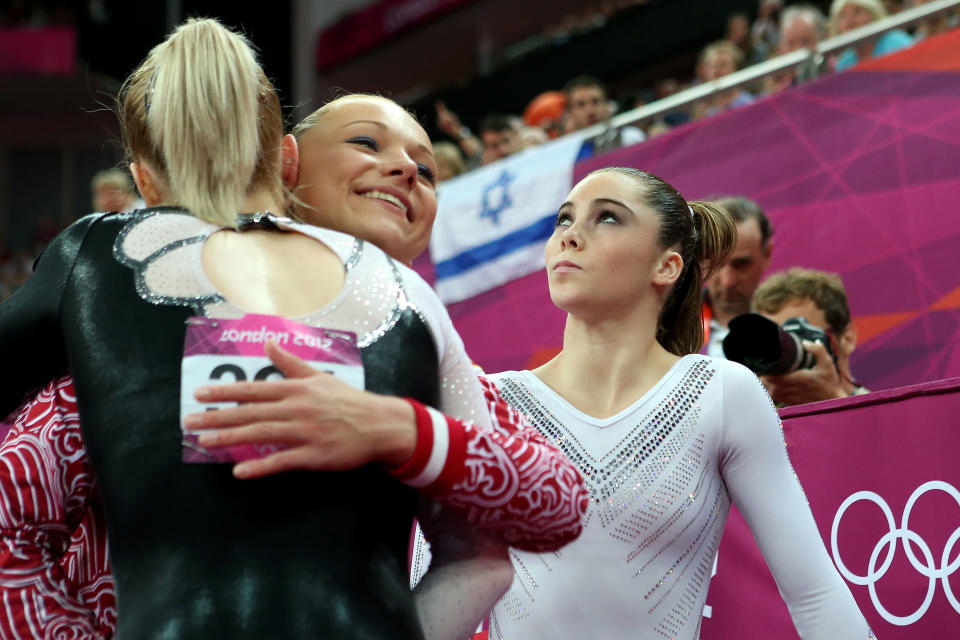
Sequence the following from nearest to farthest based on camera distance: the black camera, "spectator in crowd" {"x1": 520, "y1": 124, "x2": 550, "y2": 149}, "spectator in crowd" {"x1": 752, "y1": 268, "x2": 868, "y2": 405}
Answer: the black camera
"spectator in crowd" {"x1": 752, "y1": 268, "x2": 868, "y2": 405}
"spectator in crowd" {"x1": 520, "y1": 124, "x2": 550, "y2": 149}

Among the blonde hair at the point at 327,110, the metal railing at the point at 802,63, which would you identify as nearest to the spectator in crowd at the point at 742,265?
the metal railing at the point at 802,63

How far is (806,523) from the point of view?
202 centimetres

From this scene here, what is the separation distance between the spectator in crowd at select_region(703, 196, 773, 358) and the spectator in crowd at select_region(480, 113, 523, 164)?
3.25 meters

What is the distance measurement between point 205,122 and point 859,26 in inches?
197

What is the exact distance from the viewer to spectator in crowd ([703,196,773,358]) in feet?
13.0

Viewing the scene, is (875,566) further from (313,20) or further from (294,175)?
(313,20)

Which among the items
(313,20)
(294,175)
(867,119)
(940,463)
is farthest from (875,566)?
(313,20)

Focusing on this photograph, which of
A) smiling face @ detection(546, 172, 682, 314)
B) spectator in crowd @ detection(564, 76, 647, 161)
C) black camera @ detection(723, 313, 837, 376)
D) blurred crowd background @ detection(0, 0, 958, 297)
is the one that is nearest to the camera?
smiling face @ detection(546, 172, 682, 314)

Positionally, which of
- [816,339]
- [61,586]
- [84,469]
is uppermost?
[84,469]

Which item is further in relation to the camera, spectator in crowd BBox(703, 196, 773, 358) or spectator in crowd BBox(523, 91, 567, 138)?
spectator in crowd BBox(523, 91, 567, 138)

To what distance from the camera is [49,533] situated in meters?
1.52

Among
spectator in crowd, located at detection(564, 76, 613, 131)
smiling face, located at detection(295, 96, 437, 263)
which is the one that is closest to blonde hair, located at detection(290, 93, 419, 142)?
smiling face, located at detection(295, 96, 437, 263)

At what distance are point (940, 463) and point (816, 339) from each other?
72 centimetres

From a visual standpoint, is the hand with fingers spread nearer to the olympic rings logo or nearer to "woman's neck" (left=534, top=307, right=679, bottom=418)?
"woman's neck" (left=534, top=307, right=679, bottom=418)
